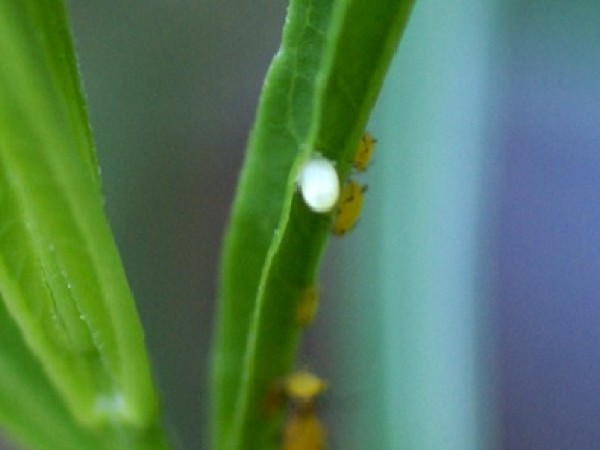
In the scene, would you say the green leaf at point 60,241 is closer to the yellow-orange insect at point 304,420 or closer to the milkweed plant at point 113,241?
the milkweed plant at point 113,241

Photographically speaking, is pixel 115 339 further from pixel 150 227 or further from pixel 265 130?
pixel 150 227

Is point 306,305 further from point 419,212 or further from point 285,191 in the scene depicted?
point 419,212

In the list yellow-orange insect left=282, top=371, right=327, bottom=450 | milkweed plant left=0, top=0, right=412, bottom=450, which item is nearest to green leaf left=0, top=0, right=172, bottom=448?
milkweed plant left=0, top=0, right=412, bottom=450

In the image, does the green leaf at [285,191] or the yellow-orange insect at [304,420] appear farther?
A: the yellow-orange insect at [304,420]

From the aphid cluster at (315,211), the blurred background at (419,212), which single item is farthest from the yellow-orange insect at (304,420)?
the blurred background at (419,212)

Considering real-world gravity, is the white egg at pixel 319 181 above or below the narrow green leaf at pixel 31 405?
above

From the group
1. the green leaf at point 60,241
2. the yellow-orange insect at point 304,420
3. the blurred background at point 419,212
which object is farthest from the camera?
the blurred background at point 419,212

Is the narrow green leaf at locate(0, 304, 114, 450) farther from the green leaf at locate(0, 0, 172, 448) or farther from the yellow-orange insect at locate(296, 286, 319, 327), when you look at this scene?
the yellow-orange insect at locate(296, 286, 319, 327)
